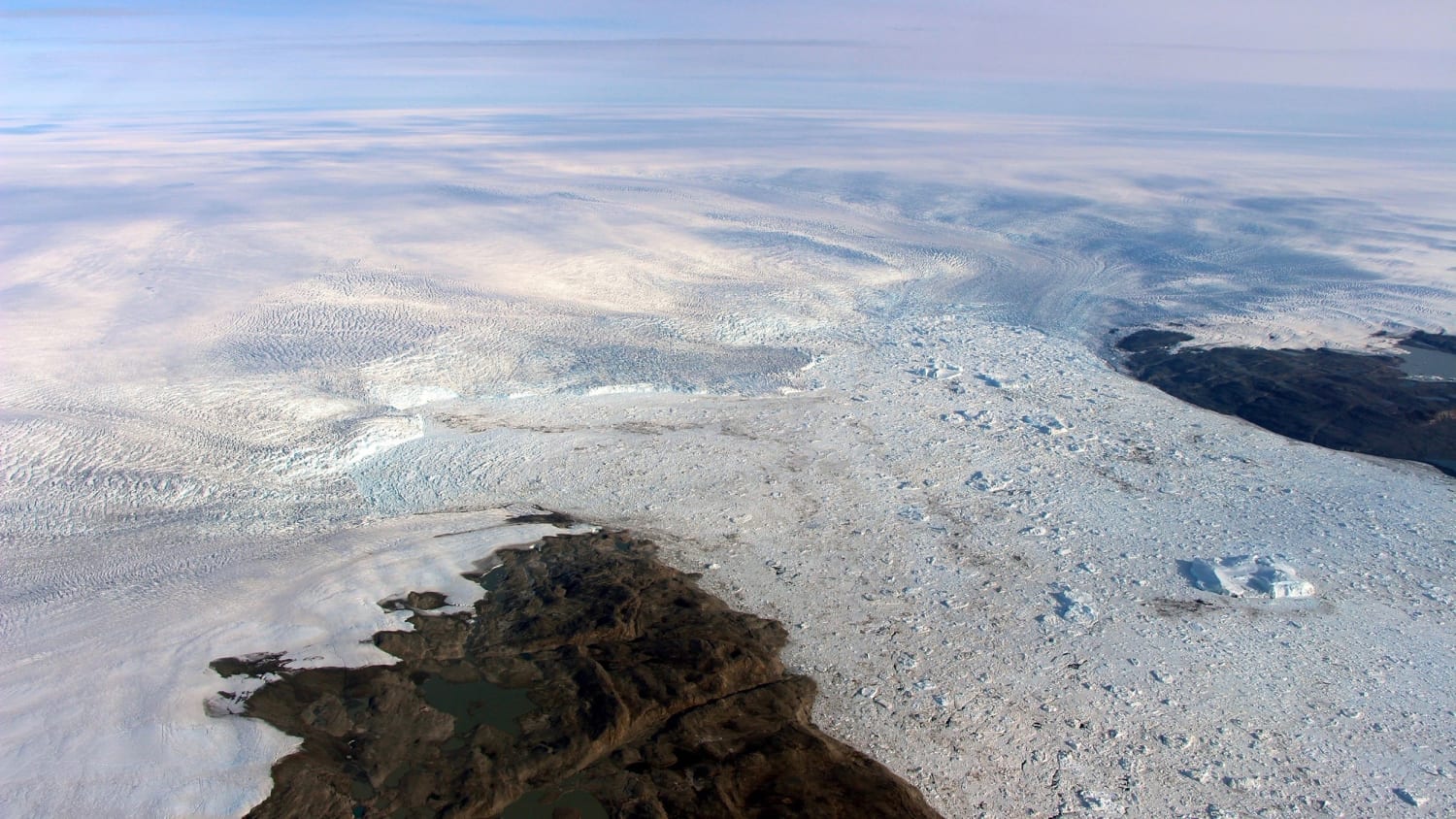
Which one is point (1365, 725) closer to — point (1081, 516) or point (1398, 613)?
point (1398, 613)

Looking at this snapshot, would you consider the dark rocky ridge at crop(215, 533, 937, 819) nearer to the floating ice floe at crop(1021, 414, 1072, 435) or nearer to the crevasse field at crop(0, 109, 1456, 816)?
the crevasse field at crop(0, 109, 1456, 816)

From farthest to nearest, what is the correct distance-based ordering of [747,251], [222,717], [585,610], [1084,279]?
1. [747,251]
2. [1084,279]
3. [585,610]
4. [222,717]

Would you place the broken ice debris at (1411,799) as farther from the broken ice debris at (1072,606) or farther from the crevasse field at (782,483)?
the broken ice debris at (1072,606)

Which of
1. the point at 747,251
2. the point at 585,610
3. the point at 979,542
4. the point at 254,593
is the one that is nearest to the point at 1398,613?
the point at 979,542

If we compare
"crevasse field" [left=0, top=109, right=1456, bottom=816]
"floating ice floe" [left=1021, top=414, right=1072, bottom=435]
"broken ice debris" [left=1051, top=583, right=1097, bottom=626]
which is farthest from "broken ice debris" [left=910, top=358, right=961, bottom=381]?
"broken ice debris" [left=1051, top=583, right=1097, bottom=626]

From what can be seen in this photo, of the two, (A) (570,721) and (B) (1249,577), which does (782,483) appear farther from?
(B) (1249,577)

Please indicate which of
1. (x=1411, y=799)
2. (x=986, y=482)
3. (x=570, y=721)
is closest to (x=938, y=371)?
(x=986, y=482)

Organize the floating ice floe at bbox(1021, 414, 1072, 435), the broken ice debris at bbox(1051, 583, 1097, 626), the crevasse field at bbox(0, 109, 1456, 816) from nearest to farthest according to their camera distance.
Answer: the crevasse field at bbox(0, 109, 1456, 816)
the broken ice debris at bbox(1051, 583, 1097, 626)
the floating ice floe at bbox(1021, 414, 1072, 435)
